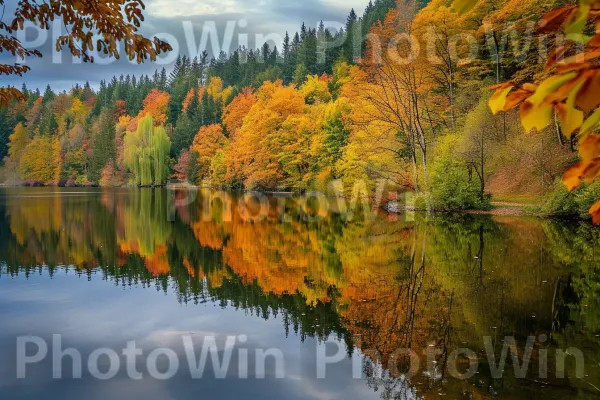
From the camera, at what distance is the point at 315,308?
8.89 meters

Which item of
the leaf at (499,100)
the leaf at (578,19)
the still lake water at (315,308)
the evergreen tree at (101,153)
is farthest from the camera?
the evergreen tree at (101,153)

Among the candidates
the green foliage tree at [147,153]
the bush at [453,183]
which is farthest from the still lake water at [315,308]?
the green foliage tree at [147,153]

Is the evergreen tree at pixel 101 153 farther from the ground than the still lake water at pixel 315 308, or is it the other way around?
the evergreen tree at pixel 101 153

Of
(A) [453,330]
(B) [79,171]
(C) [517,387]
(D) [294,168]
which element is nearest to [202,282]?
(A) [453,330]

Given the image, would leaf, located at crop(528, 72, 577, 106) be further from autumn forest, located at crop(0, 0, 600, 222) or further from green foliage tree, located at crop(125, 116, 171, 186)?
green foliage tree, located at crop(125, 116, 171, 186)

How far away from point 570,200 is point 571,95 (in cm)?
2262

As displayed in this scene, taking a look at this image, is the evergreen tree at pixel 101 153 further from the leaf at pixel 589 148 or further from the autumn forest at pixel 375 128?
the leaf at pixel 589 148

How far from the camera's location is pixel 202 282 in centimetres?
1131

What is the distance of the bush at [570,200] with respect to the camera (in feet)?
63.7

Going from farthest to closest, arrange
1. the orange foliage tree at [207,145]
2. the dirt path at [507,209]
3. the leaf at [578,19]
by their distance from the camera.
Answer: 1. the orange foliage tree at [207,145]
2. the dirt path at [507,209]
3. the leaf at [578,19]

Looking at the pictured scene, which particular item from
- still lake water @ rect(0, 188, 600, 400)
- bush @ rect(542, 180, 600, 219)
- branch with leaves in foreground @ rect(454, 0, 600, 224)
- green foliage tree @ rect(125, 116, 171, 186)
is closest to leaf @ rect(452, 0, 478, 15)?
branch with leaves in foreground @ rect(454, 0, 600, 224)

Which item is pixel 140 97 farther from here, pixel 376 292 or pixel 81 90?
pixel 376 292

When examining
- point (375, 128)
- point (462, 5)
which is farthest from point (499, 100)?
point (375, 128)

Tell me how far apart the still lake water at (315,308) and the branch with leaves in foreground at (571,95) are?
4.74 m
